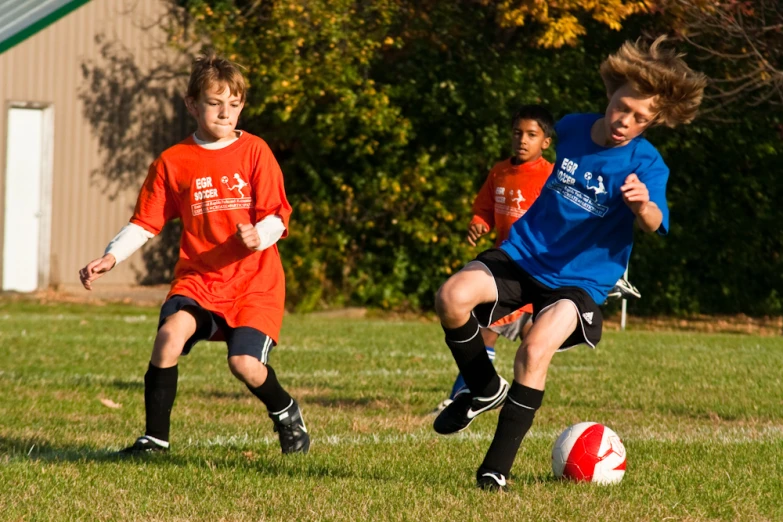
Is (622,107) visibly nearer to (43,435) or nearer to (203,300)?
(203,300)

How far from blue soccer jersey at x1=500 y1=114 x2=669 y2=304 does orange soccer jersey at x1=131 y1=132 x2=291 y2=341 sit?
1.08 m

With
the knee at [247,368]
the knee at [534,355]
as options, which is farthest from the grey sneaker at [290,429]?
the knee at [534,355]

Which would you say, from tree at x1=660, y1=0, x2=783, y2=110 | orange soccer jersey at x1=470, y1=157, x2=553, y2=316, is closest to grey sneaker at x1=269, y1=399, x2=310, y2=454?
orange soccer jersey at x1=470, y1=157, x2=553, y2=316

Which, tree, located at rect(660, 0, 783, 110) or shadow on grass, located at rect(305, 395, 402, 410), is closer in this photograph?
shadow on grass, located at rect(305, 395, 402, 410)

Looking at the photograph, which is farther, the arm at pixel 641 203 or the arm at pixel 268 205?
the arm at pixel 268 205

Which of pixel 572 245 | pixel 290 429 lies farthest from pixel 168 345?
pixel 572 245

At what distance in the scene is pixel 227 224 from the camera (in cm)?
511

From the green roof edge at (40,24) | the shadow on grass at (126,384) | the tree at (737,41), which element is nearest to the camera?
the green roof edge at (40,24)

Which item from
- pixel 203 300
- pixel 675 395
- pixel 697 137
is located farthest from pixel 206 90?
pixel 697 137

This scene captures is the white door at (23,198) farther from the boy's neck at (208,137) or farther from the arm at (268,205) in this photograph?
the arm at (268,205)

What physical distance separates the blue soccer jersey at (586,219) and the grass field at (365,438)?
861 millimetres

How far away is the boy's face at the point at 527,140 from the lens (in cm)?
739

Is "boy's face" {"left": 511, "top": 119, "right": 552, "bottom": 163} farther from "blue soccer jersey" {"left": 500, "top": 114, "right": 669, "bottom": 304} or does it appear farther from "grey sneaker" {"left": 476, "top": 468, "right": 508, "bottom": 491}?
"grey sneaker" {"left": 476, "top": 468, "right": 508, "bottom": 491}

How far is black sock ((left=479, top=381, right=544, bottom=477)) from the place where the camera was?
14.6 ft
